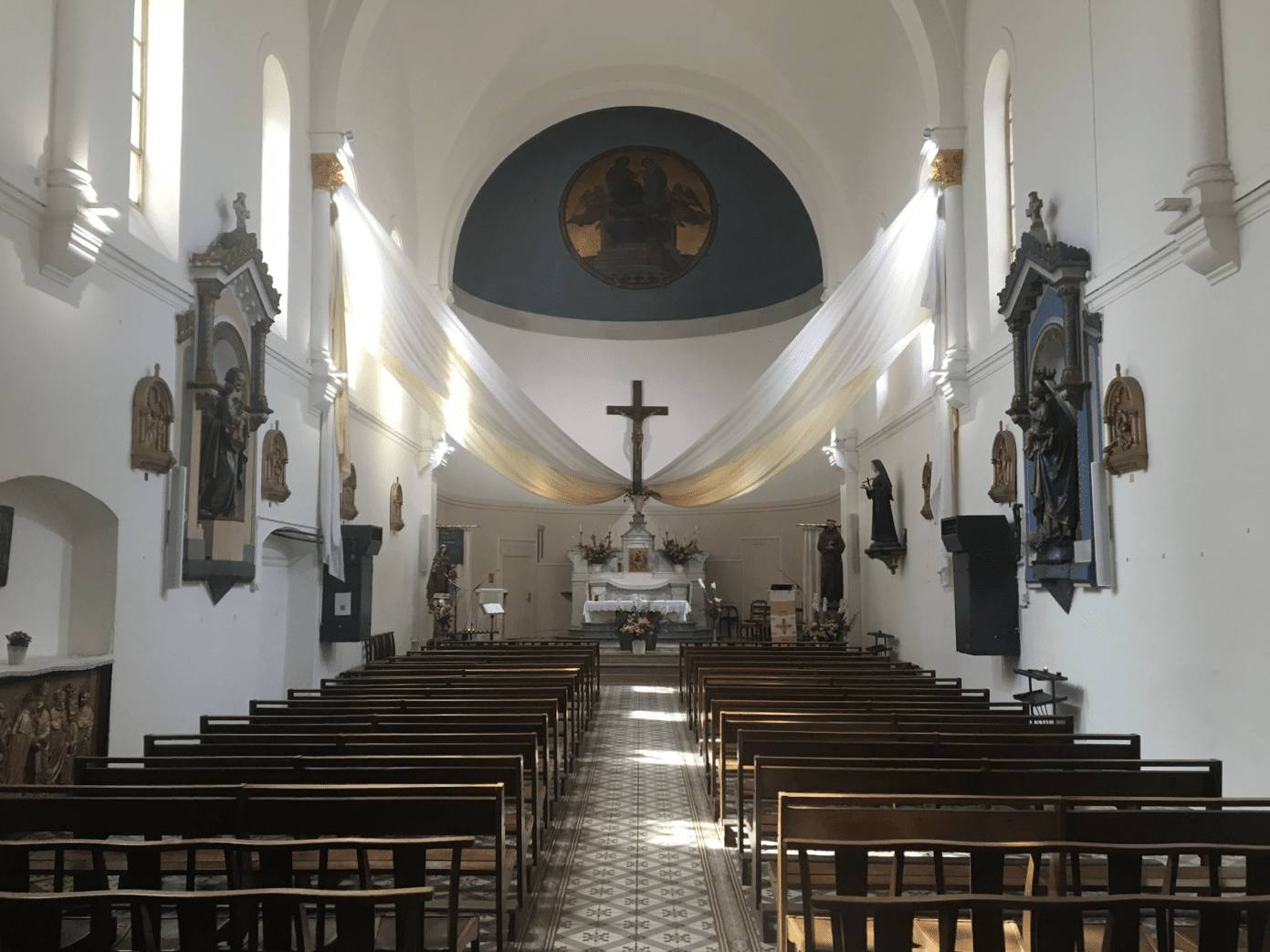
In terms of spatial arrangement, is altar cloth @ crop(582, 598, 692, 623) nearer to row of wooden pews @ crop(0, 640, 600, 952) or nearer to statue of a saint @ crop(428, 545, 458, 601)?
statue of a saint @ crop(428, 545, 458, 601)

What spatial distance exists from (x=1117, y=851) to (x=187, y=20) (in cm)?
869

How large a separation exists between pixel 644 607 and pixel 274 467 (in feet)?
33.3

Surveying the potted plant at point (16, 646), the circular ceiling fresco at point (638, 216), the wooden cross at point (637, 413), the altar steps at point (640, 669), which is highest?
the circular ceiling fresco at point (638, 216)

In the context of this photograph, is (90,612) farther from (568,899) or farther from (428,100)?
(428,100)

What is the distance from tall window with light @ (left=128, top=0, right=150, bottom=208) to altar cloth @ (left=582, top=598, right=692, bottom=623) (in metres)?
12.6

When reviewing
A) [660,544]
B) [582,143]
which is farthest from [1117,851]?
[582,143]

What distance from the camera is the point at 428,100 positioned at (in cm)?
1658

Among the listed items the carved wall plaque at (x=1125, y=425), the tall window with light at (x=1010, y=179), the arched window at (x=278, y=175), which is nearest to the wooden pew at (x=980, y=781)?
the carved wall plaque at (x=1125, y=425)

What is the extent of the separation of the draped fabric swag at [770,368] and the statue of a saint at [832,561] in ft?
10.7

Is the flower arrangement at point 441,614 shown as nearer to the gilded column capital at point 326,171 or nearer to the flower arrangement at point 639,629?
the flower arrangement at point 639,629

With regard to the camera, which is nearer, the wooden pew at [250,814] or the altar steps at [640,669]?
the wooden pew at [250,814]

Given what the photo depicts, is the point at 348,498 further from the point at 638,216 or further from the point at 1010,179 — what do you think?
the point at 638,216

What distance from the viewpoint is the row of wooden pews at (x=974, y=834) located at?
2.92 meters

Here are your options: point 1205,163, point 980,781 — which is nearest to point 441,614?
point 980,781
